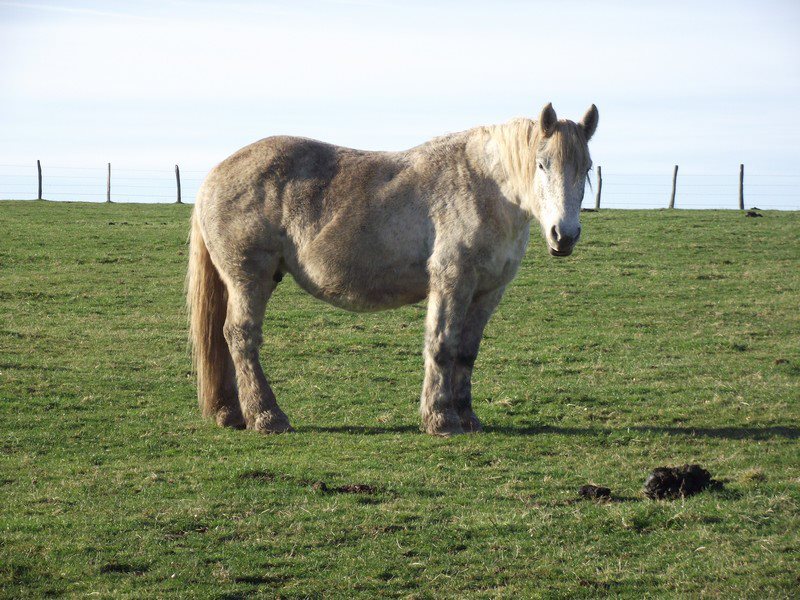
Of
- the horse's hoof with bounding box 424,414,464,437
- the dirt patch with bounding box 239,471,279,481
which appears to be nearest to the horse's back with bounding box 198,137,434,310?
the horse's hoof with bounding box 424,414,464,437

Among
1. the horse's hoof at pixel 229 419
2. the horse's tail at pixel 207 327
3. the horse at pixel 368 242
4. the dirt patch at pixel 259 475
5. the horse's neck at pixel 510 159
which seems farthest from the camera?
the horse's tail at pixel 207 327

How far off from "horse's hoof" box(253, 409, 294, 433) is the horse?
1 cm

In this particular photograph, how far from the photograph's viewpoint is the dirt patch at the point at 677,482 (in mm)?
6914

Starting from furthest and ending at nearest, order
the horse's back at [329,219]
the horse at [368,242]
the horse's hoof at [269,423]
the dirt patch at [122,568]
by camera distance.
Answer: the horse's hoof at [269,423]
the horse's back at [329,219]
the horse at [368,242]
the dirt patch at [122,568]

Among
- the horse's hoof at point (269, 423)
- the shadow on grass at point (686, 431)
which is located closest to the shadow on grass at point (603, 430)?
the shadow on grass at point (686, 431)

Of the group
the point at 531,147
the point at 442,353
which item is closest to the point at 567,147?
the point at 531,147

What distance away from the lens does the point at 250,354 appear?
30.2 feet

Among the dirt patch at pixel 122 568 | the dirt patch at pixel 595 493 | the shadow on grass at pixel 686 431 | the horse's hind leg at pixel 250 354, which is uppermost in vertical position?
the horse's hind leg at pixel 250 354

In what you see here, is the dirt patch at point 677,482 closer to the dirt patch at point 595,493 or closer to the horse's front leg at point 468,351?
the dirt patch at point 595,493

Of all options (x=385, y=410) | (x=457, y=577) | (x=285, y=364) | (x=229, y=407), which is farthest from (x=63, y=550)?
(x=285, y=364)

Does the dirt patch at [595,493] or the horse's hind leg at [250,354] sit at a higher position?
the horse's hind leg at [250,354]

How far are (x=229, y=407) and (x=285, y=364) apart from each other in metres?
3.05

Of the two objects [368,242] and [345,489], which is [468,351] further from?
[345,489]

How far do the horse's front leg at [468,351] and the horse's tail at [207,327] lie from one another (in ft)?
7.72
